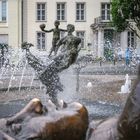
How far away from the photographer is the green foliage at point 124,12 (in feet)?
107

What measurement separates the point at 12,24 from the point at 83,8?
6981 mm

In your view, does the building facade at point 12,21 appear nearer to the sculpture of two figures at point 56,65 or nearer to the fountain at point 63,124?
the sculpture of two figures at point 56,65

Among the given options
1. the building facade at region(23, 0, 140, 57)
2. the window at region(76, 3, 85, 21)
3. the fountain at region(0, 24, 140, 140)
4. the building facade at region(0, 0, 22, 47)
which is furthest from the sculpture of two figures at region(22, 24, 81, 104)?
the window at region(76, 3, 85, 21)

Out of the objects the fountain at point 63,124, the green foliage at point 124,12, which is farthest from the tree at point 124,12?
the fountain at point 63,124

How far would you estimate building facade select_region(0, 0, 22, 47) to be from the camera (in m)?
49.6

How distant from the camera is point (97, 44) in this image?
51.2m

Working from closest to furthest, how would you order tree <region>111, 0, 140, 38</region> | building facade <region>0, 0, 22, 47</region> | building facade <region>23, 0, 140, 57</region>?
tree <region>111, 0, 140, 38</region> → building facade <region>0, 0, 22, 47</region> → building facade <region>23, 0, 140, 57</region>

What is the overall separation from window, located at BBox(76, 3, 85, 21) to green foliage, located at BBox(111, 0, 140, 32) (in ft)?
58.3

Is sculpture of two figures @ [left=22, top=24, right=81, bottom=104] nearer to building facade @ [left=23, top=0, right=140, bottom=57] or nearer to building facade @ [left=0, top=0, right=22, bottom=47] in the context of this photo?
building facade @ [left=0, top=0, right=22, bottom=47]

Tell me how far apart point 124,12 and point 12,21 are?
18545mm

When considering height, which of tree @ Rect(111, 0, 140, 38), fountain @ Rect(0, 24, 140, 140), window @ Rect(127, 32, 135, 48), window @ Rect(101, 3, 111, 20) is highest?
window @ Rect(101, 3, 111, 20)

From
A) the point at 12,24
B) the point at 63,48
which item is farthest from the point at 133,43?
the point at 63,48

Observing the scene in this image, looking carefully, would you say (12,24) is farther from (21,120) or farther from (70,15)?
(21,120)

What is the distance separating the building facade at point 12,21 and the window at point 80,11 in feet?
17.7
